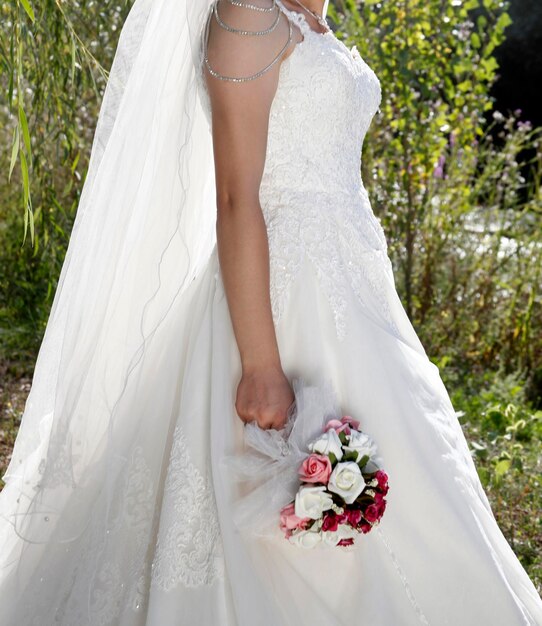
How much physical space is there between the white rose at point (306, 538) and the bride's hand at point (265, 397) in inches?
7.9

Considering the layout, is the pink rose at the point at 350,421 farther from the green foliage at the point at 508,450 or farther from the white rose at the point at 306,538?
the green foliage at the point at 508,450

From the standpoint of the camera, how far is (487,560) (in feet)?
5.91

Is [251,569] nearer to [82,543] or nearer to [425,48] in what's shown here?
[82,543]

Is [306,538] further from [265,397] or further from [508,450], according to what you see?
[508,450]

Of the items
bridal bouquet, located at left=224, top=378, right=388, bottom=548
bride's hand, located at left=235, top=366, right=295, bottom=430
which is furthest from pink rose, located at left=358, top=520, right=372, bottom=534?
bride's hand, located at left=235, top=366, right=295, bottom=430

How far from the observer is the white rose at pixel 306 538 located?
5.49 feet

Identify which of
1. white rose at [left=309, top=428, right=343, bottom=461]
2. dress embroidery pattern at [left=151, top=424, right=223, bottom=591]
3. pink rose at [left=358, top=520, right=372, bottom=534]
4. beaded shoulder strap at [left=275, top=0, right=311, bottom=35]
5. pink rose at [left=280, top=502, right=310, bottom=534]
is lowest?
dress embroidery pattern at [left=151, top=424, right=223, bottom=591]

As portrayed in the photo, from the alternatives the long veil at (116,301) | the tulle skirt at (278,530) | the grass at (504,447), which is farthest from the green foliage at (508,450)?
the long veil at (116,301)

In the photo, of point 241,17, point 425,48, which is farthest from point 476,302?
point 241,17

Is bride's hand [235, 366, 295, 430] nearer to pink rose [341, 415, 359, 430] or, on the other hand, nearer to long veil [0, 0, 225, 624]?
pink rose [341, 415, 359, 430]

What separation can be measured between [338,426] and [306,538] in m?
0.20

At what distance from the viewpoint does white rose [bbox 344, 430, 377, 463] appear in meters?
1.69

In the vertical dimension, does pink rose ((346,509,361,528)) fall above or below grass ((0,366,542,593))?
above

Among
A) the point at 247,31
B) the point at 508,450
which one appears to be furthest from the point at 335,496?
the point at 508,450
